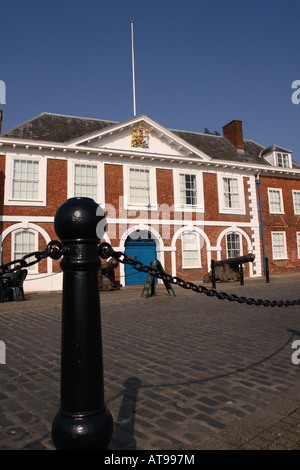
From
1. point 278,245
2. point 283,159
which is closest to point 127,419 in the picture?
point 278,245


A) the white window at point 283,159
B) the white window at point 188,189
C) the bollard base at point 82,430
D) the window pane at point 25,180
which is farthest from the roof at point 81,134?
the bollard base at point 82,430

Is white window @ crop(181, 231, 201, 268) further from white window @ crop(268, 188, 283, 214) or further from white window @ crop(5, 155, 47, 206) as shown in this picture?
white window @ crop(5, 155, 47, 206)

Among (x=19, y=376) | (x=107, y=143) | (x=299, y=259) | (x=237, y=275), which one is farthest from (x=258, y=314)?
(x=299, y=259)

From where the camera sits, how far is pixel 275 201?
72.6ft

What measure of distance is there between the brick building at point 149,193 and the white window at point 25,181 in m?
0.05

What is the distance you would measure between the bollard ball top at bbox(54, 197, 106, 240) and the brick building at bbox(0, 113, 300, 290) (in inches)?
568

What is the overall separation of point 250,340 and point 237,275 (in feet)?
40.9

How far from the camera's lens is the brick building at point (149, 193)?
624 inches

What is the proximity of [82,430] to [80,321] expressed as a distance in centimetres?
47

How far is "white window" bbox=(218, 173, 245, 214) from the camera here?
20203 millimetres

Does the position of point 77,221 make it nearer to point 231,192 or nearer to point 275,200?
point 231,192

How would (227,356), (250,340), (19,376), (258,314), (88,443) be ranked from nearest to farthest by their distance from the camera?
(88,443), (19,376), (227,356), (250,340), (258,314)

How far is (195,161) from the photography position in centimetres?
1923

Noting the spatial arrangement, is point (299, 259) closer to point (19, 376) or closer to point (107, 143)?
point (107, 143)
